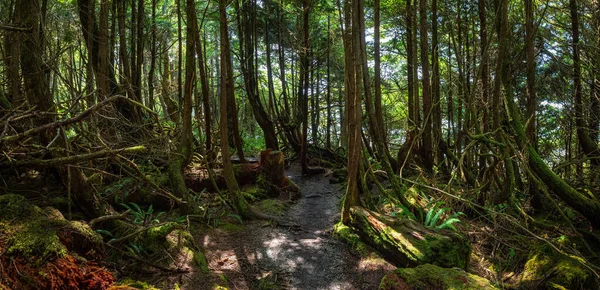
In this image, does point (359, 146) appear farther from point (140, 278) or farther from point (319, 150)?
point (319, 150)

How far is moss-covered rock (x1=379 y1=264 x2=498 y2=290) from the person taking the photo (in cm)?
360

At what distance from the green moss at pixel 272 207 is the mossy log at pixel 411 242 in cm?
232

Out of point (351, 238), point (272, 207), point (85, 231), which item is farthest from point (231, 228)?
point (85, 231)

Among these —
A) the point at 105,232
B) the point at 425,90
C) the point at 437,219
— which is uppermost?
the point at 425,90

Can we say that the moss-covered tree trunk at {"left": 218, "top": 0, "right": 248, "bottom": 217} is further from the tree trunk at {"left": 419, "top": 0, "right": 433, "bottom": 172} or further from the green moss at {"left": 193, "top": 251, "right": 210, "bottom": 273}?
the tree trunk at {"left": 419, "top": 0, "right": 433, "bottom": 172}

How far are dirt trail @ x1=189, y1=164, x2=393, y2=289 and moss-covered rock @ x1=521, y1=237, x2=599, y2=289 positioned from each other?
2343 millimetres

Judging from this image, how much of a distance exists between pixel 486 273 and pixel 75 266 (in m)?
5.78

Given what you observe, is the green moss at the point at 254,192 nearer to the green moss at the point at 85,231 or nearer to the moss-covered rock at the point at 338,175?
the moss-covered rock at the point at 338,175

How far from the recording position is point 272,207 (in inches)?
320

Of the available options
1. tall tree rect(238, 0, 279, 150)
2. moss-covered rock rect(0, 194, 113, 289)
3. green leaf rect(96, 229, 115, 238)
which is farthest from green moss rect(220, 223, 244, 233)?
tall tree rect(238, 0, 279, 150)

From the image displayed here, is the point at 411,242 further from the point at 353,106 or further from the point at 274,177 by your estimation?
the point at 274,177

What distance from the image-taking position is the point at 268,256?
18.7 feet

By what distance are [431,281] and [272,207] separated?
15.9 feet

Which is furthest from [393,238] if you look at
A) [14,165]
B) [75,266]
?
[14,165]
